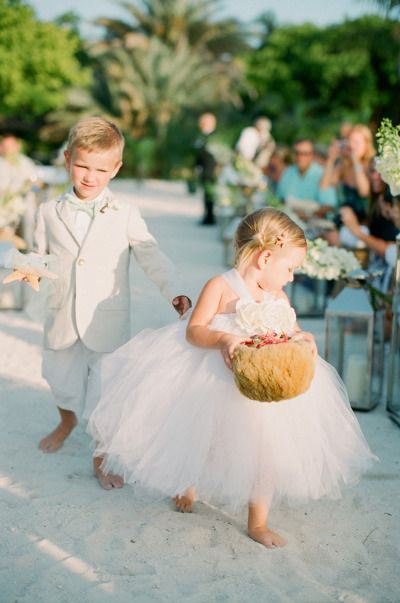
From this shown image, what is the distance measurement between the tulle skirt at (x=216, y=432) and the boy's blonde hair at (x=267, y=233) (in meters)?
0.51

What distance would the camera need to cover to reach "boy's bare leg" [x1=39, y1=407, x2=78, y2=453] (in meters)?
4.18

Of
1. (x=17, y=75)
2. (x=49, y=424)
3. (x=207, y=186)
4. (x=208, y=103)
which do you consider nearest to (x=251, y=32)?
(x=208, y=103)

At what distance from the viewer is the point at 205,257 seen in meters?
11.2

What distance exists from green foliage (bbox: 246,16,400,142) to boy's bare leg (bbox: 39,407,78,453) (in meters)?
27.9

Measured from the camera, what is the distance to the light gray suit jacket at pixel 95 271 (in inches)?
146

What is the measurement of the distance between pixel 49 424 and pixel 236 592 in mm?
2145

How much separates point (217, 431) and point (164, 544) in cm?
60

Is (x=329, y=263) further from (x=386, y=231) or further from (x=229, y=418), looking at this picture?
(x=229, y=418)

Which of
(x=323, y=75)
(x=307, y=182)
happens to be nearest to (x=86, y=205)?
(x=307, y=182)

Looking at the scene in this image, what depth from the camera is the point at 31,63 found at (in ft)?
109

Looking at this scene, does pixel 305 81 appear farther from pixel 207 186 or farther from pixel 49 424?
pixel 49 424

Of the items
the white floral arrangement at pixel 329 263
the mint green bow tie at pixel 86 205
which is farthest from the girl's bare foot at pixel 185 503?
the white floral arrangement at pixel 329 263

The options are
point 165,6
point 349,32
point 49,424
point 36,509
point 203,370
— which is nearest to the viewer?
point 203,370

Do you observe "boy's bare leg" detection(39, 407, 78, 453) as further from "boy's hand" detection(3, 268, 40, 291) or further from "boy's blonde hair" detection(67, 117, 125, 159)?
"boy's blonde hair" detection(67, 117, 125, 159)
